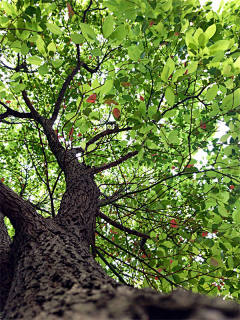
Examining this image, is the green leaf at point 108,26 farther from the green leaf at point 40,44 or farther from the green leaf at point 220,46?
the green leaf at point 220,46

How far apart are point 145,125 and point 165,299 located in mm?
1723

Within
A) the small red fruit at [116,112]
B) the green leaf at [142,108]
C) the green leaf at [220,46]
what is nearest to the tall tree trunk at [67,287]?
the small red fruit at [116,112]

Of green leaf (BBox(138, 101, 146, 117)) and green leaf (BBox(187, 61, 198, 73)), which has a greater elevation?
green leaf (BBox(187, 61, 198, 73))

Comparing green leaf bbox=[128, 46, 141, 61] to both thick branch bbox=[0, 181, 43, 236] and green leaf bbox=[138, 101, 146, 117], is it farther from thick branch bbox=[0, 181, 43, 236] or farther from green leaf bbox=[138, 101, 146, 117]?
thick branch bbox=[0, 181, 43, 236]

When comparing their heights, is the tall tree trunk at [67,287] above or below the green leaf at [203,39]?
below

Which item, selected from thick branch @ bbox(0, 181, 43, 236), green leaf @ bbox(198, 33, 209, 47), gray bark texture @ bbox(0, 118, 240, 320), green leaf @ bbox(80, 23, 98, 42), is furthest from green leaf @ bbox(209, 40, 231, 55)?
thick branch @ bbox(0, 181, 43, 236)

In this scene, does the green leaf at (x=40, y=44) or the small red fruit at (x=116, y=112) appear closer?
the green leaf at (x=40, y=44)

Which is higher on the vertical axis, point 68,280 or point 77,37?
point 77,37

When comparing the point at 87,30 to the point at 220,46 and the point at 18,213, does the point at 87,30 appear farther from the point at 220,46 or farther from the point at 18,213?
the point at 18,213

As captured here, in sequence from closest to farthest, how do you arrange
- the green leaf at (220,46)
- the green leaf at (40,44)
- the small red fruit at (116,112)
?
the green leaf at (40,44) → the green leaf at (220,46) → the small red fruit at (116,112)

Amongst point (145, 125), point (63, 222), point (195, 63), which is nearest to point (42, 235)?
point (63, 222)

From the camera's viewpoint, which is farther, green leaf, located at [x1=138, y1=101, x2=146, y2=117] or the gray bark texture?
green leaf, located at [x1=138, y1=101, x2=146, y2=117]

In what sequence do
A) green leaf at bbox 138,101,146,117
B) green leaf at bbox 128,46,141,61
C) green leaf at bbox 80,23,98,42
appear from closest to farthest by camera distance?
green leaf at bbox 80,23,98,42 < green leaf at bbox 138,101,146,117 < green leaf at bbox 128,46,141,61

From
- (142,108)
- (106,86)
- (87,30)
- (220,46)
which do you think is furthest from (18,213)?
(220,46)
